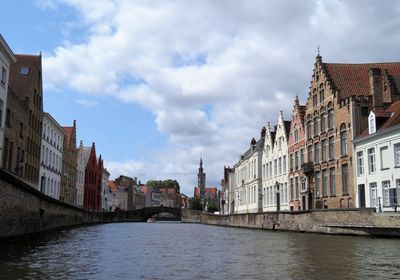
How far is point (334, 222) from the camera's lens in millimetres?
34656

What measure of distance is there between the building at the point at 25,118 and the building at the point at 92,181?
118 ft

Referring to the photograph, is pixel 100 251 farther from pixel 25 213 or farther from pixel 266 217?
pixel 266 217

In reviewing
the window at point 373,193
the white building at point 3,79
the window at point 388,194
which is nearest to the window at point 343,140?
the window at point 373,193

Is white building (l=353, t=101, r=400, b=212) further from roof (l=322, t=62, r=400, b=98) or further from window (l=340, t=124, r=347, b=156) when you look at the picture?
roof (l=322, t=62, r=400, b=98)

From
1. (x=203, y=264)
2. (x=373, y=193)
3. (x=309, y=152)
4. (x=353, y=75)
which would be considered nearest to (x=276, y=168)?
(x=309, y=152)

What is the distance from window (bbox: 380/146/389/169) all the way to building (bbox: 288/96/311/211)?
567 inches

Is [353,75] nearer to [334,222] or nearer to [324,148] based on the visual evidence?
[324,148]

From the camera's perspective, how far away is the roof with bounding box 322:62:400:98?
4412cm

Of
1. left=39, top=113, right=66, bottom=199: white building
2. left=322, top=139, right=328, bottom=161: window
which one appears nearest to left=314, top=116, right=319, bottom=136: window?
left=322, top=139, right=328, bottom=161: window

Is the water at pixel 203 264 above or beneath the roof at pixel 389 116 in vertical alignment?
beneath

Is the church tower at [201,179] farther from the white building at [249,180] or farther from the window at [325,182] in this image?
the window at [325,182]

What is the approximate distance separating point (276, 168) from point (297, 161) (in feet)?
26.7

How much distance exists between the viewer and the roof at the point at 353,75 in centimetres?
4412

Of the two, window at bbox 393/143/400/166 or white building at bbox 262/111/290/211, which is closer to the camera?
window at bbox 393/143/400/166
